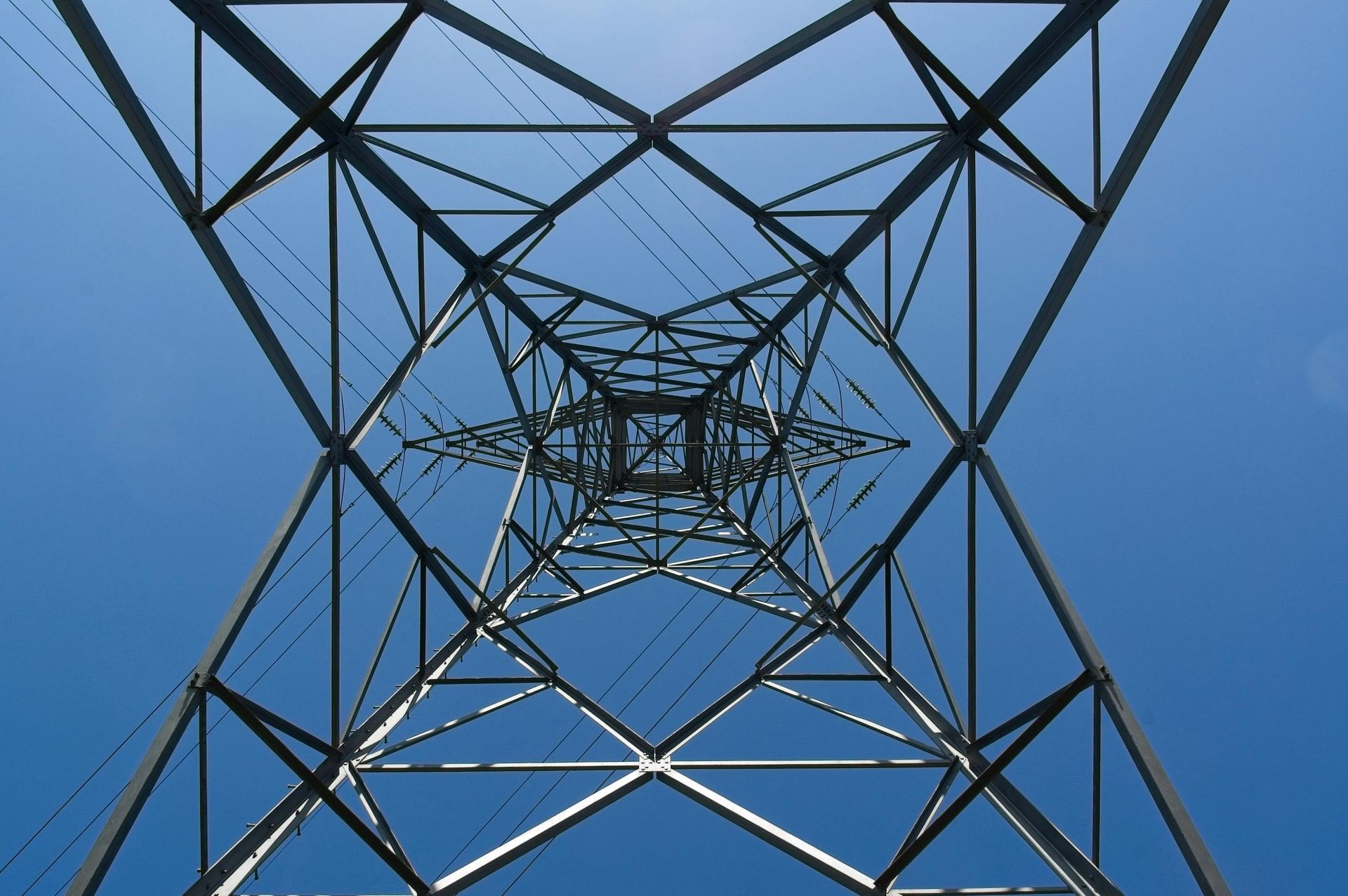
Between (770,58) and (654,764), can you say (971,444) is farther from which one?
(654,764)

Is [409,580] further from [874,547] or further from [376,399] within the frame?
[874,547]

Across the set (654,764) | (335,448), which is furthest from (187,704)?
(654,764)

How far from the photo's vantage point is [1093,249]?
29.7ft

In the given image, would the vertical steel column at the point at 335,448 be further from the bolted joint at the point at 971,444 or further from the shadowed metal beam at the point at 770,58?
the bolted joint at the point at 971,444

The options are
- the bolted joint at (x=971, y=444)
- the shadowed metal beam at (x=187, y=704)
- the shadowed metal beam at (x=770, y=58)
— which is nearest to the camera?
the shadowed metal beam at (x=187, y=704)

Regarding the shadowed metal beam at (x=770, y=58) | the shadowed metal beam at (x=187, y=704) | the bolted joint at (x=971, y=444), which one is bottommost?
the shadowed metal beam at (x=187, y=704)

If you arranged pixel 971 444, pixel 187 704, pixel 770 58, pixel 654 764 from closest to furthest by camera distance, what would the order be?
pixel 187 704 → pixel 770 58 → pixel 971 444 → pixel 654 764

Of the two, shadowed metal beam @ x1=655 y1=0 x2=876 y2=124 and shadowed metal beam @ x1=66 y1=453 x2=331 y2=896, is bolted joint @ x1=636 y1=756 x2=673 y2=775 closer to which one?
shadowed metal beam @ x1=66 y1=453 x2=331 y2=896

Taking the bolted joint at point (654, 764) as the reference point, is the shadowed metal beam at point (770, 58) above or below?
above

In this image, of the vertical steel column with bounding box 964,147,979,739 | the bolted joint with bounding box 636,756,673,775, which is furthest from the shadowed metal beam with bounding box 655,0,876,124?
the bolted joint with bounding box 636,756,673,775

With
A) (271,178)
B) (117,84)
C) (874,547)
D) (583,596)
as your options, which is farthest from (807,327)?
(117,84)

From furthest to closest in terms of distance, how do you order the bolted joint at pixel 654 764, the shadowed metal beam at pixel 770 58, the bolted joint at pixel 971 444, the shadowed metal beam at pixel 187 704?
the bolted joint at pixel 654 764, the bolted joint at pixel 971 444, the shadowed metal beam at pixel 770 58, the shadowed metal beam at pixel 187 704

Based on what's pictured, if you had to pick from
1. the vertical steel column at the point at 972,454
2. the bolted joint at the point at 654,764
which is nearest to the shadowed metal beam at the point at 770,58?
the vertical steel column at the point at 972,454

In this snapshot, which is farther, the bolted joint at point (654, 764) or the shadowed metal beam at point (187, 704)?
the bolted joint at point (654, 764)
